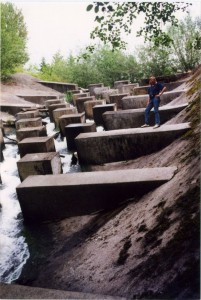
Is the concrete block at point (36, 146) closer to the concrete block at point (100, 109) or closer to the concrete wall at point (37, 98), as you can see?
the concrete block at point (100, 109)

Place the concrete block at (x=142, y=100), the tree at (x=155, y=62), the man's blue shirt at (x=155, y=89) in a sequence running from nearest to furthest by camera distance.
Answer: the man's blue shirt at (x=155, y=89) < the concrete block at (x=142, y=100) < the tree at (x=155, y=62)

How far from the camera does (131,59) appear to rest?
24172 mm

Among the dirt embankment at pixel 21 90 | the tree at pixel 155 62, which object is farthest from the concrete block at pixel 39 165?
the tree at pixel 155 62

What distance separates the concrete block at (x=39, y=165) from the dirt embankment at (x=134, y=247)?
1.89 meters

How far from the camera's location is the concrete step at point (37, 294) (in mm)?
2994

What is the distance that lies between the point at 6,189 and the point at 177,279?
237 inches

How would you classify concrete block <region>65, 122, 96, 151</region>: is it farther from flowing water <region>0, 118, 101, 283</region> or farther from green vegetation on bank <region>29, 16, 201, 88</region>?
green vegetation on bank <region>29, 16, 201, 88</region>

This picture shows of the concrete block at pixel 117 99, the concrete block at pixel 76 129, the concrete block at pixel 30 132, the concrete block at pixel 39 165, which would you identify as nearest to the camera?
the concrete block at pixel 39 165

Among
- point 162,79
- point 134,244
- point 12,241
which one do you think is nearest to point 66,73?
point 162,79

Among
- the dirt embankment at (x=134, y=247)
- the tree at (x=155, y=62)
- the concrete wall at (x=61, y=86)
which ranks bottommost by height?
the dirt embankment at (x=134, y=247)

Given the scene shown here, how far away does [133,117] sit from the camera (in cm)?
1055

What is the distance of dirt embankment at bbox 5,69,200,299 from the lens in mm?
2971

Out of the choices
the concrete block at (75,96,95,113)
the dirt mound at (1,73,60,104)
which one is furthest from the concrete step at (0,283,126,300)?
the dirt mound at (1,73,60,104)

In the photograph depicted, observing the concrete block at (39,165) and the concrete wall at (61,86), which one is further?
the concrete wall at (61,86)
